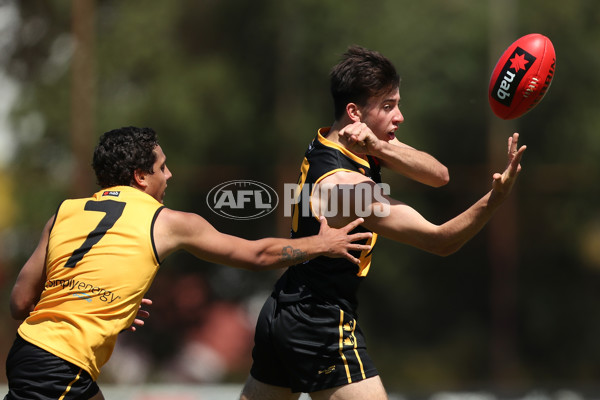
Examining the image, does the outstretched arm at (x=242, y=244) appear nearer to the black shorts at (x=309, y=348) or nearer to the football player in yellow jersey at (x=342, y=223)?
the football player in yellow jersey at (x=342, y=223)

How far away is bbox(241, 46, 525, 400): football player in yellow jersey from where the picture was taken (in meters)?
3.86

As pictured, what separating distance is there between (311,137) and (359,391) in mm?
7272

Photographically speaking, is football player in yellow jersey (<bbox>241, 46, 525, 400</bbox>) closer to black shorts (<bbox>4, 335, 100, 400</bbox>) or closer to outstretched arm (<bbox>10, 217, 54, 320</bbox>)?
black shorts (<bbox>4, 335, 100, 400</bbox>)

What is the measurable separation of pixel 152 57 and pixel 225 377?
4322 mm

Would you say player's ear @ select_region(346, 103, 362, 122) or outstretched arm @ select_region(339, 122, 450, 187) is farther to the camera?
player's ear @ select_region(346, 103, 362, 122)

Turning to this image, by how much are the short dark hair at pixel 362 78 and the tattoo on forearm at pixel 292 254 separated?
80 cm

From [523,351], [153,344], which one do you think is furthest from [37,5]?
[523,351]

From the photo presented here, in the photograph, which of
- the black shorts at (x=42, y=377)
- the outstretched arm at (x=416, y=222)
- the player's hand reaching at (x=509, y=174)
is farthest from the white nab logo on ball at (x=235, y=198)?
the black shorts at (x=42, y=377)

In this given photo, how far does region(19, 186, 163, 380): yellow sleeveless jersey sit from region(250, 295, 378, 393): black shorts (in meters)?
0.73

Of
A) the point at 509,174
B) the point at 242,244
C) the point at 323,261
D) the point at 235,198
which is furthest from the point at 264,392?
the point at 235,198

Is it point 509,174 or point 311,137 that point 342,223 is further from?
point 311,137

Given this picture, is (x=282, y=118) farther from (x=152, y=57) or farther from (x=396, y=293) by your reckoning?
(x=396, y=293)

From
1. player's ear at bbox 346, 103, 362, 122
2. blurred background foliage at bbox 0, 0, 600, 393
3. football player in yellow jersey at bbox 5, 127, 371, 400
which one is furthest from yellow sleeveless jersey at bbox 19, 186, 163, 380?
blurred background foliage at bbox 0, 0, 600, 393

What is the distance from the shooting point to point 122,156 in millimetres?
3762
